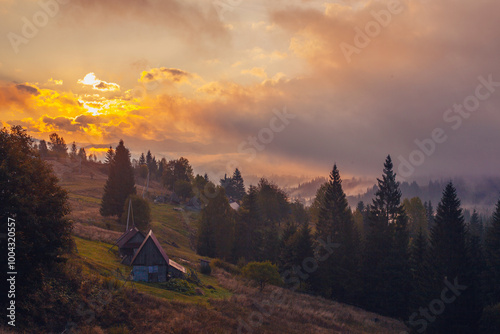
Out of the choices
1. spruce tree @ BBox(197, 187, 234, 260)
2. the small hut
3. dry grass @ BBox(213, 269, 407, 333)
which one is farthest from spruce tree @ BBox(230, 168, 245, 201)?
the small hut

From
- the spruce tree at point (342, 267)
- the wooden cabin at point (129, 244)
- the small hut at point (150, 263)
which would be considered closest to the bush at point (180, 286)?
the small hut at point (150, 263)

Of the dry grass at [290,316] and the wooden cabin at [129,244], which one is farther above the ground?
the wooden cabin at [129,244]

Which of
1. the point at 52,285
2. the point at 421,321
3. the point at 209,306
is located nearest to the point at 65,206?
the point at 52,285

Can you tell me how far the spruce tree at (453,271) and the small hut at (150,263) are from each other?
30.7 meters

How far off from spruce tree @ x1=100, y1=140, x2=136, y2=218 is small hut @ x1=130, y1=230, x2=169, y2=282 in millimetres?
35953

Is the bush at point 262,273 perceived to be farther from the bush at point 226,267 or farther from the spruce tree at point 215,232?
the spruce tree at point 215,232

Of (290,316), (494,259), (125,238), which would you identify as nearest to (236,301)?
(290,316)

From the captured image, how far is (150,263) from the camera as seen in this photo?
3588 cm

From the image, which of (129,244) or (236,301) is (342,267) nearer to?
(236,301)

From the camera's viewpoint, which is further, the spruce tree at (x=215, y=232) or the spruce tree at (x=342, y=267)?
the spruce tree at (x=215, y=232)

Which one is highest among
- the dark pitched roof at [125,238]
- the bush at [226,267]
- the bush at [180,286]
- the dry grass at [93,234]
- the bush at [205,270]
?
the dark pitched roof at [125,238]

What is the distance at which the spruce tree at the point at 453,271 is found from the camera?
1388 inches

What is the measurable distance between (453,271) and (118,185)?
61.5m

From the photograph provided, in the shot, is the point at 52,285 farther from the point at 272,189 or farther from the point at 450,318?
the point at 272,189
